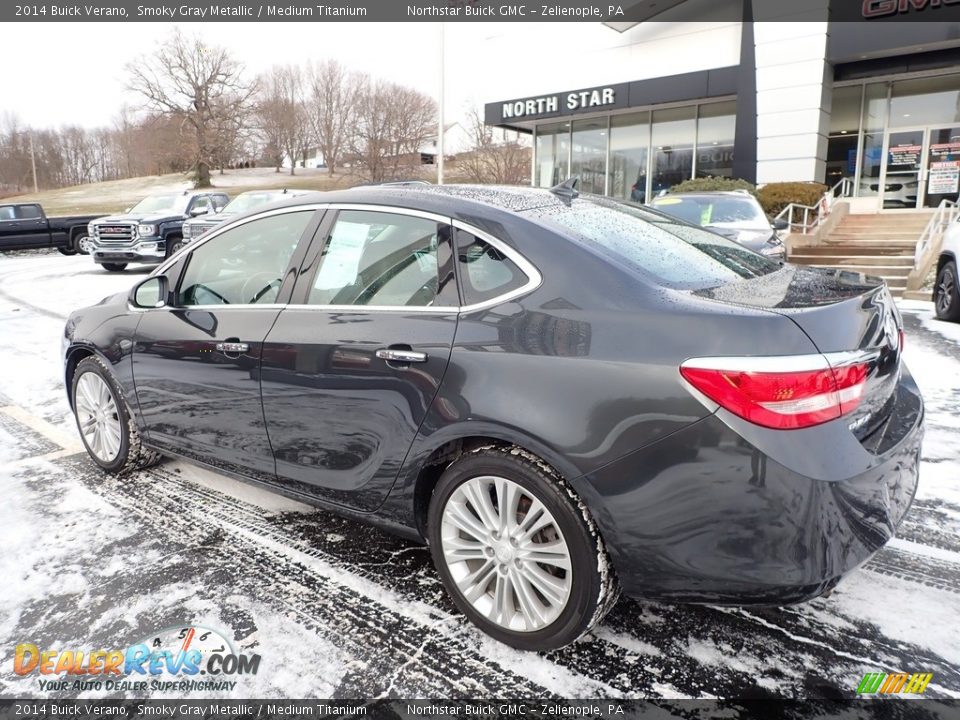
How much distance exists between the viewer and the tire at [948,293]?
26.7 ft

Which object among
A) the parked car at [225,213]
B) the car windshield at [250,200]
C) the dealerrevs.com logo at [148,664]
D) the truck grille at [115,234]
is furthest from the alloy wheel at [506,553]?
the truck grille at [115,234]

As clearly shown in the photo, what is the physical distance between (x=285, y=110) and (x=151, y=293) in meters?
64.3

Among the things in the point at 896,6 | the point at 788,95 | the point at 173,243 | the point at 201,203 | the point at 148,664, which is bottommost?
the point at 148,664

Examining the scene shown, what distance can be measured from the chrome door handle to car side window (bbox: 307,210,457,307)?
7.9 inches

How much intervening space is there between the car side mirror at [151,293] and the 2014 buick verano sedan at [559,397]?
1.30 feet

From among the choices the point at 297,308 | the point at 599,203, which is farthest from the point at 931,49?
the point at 297,308

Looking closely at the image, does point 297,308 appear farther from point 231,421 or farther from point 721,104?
point 721,104

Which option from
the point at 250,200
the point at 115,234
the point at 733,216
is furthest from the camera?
the point at 250,200

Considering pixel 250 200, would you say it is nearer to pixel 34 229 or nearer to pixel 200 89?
pixel 34 229

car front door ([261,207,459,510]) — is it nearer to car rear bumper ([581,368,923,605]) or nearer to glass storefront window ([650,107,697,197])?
car rear bumper ([581,368,923,605])

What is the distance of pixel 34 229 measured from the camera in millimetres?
20250

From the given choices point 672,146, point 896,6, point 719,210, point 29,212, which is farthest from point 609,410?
point 29,212

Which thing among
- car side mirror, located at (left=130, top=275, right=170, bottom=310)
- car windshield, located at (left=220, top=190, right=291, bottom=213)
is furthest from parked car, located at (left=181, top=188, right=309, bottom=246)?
car side mirror, located at (left=130, top=275, right=170, bottom=310)

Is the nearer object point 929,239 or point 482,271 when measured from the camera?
point 482,271
